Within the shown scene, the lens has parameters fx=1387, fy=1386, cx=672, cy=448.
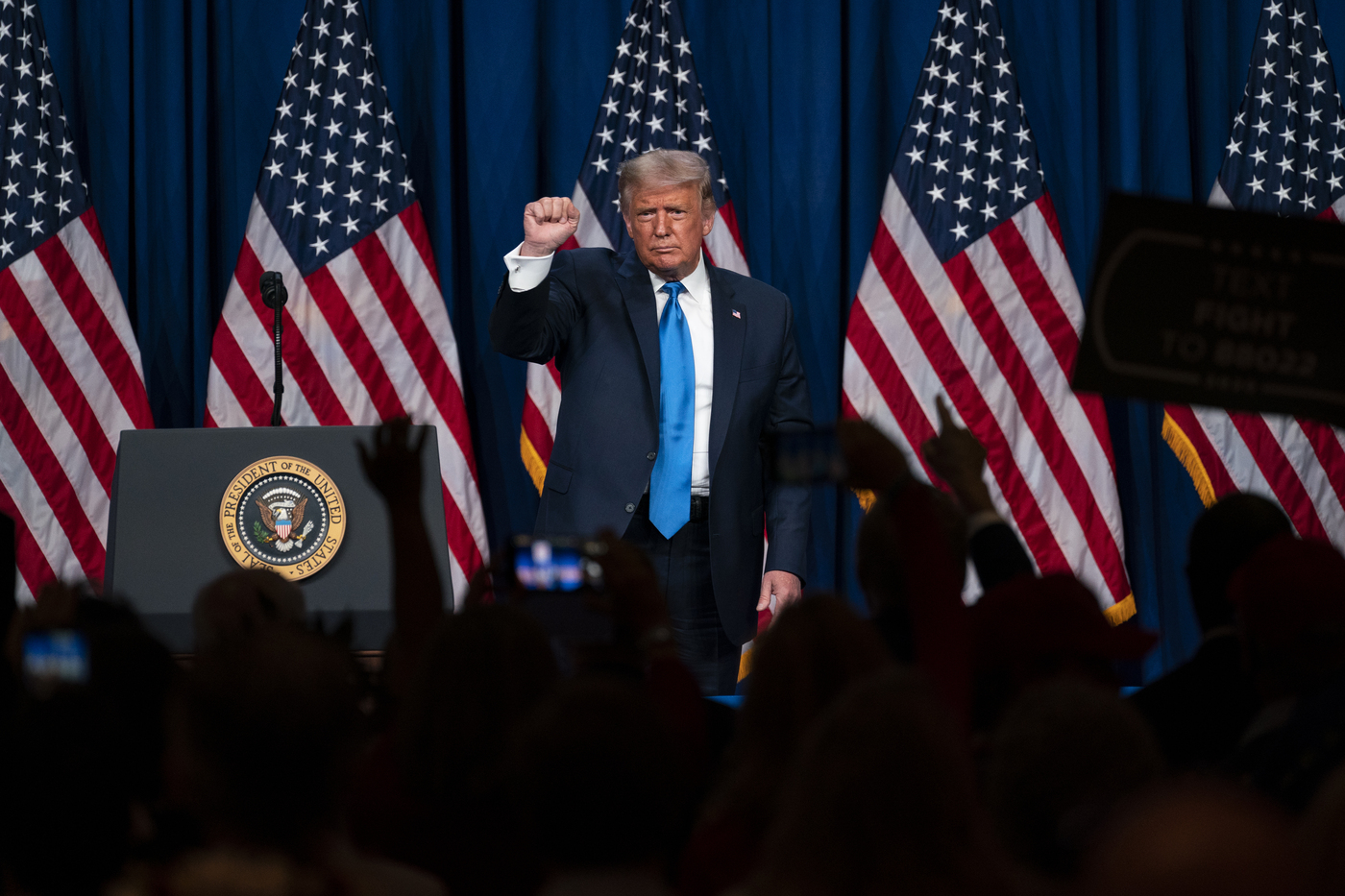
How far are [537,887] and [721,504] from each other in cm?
213

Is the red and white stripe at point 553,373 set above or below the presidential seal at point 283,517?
above

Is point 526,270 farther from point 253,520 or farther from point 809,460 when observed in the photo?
point 809,460

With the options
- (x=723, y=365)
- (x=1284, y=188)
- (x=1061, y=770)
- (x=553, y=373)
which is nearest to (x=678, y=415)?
(x=723, y=365)

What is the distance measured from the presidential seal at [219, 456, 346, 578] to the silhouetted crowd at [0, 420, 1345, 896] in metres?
1.65

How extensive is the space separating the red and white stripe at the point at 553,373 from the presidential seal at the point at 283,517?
1493 millimetres

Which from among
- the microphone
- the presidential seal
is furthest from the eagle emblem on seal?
the microphone

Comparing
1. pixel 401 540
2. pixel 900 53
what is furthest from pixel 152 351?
pixel 401 540

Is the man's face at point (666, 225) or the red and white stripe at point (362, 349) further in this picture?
the red and white stripe at point (362, 349)

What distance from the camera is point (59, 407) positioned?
4906 millimetres

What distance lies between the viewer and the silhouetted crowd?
95 cm

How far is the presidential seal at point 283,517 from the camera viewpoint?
135 inches

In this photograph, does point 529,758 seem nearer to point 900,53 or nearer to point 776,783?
point 776,783

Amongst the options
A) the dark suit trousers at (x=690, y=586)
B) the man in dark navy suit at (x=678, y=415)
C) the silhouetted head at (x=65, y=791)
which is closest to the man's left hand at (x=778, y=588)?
the man in dark navy suit at (x=678, y=415)

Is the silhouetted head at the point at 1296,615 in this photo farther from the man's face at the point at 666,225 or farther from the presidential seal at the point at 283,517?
the presidential seal at the point at 283,517
